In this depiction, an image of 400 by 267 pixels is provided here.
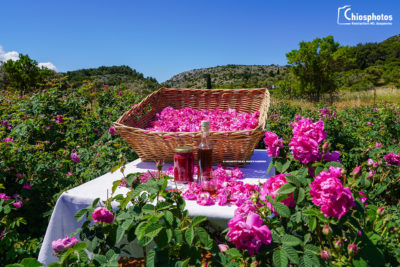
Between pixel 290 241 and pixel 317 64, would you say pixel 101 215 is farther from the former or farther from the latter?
pixel 317 64

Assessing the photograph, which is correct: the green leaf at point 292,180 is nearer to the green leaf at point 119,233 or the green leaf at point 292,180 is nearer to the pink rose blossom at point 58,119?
the green leaf at point 119,233

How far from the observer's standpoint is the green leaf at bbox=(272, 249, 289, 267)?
27.9 inches

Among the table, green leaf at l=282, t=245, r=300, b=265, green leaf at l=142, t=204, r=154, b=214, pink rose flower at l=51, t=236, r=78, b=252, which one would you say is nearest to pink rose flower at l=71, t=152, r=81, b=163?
the table

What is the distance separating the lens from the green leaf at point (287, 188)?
2.60 ft

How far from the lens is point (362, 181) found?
0.87m

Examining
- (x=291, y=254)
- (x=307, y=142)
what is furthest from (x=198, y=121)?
(x=291, y=254)

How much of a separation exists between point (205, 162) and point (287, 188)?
1.91 feet

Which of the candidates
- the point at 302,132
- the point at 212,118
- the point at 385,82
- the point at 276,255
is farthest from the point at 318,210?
the point at 385,82

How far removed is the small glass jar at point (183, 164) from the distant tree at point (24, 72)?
595 inches

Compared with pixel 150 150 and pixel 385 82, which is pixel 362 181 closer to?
pixel 150 150

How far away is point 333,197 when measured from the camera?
0.68 meters

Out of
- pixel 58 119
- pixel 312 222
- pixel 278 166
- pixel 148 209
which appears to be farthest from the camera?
pixel 58 119

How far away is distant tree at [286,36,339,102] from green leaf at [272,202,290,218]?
15.0m

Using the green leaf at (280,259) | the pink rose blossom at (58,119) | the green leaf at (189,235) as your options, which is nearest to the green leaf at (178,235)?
the green leaf at (189,235)
